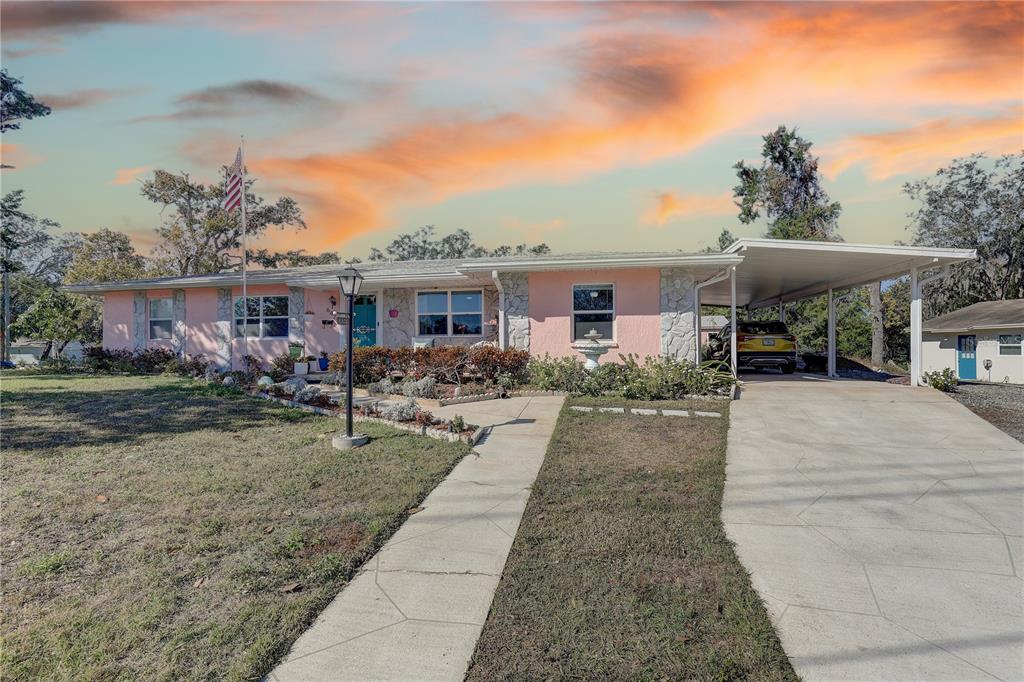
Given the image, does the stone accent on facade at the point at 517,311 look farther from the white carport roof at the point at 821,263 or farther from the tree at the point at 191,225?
the tree at the point at 191,225

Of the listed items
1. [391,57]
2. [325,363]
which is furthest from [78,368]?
[391,57]

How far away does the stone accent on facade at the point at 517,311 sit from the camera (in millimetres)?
11875

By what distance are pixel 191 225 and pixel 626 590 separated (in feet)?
99.8

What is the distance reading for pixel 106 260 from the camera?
2470 centimetres

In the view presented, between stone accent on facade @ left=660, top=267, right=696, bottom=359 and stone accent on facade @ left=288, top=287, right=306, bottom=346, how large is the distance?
10.3 metres

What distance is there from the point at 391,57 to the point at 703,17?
16.5 ft

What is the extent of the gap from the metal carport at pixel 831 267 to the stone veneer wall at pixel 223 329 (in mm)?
13746

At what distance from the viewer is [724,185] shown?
2731 cm

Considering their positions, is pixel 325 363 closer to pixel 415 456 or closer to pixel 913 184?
pixel 415 456

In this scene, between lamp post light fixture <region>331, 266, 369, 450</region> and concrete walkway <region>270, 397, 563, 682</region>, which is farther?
lamp post light fixture <region>331, 266, 369, 450</region>


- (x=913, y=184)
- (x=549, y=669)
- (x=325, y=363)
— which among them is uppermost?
(x=913, y=184)

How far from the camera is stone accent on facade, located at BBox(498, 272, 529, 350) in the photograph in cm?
1188

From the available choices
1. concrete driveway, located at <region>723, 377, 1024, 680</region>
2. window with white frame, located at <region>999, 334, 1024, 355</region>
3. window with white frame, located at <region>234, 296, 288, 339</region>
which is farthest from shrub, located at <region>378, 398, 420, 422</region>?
window with white frame, located at <region>999, 334, 1024, 355</region>

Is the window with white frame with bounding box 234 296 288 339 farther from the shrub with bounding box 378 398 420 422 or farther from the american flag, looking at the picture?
the shrub with bounding box 378 398 420 422
